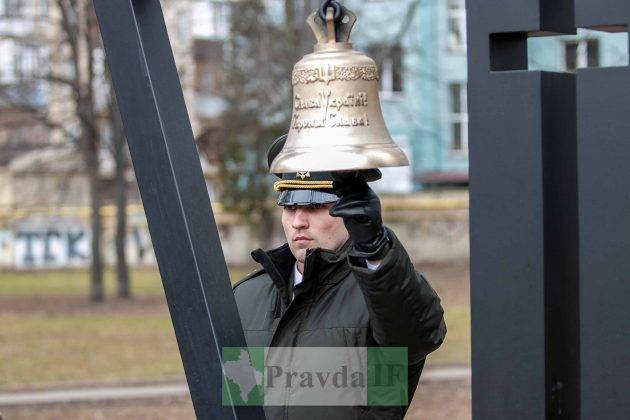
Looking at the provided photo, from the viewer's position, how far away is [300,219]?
12.7 feet

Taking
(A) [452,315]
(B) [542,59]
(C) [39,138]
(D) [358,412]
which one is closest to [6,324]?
(A) [452,315]

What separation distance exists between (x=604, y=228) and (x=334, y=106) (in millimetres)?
799

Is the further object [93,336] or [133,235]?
[133,235]

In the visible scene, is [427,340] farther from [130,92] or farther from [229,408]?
[130,92]

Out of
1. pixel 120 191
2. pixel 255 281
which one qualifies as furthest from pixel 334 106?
pixel 120 191

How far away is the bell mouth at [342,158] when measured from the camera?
9.46 feet

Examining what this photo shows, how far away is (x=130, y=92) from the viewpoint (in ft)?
9.43

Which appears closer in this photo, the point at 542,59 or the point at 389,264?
the point at 389,264

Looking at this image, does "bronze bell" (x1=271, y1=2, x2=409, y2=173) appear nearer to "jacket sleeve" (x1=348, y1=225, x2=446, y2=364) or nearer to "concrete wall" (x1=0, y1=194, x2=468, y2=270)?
"jacket sleeve" (x1=348, y1=225, x2=446, y2=364)

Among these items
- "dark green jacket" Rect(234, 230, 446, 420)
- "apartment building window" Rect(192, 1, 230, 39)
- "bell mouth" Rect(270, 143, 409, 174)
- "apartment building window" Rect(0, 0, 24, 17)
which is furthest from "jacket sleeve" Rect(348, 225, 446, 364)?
"apartment building window" Rect(192, 1, 230, 39)

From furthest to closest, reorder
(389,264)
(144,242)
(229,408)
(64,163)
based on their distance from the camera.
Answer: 1. (144,242)
2. (64,163)
3. (389,264)
4. (229,408)

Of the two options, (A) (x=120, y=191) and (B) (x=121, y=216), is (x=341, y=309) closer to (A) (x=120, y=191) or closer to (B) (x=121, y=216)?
(A) (x=120, y=191)

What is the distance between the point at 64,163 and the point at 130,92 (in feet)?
80.3

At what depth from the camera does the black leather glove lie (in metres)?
2.96
